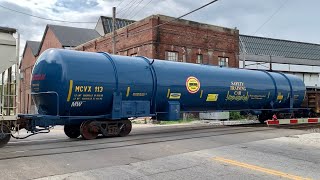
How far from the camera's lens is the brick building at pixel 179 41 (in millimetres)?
29109

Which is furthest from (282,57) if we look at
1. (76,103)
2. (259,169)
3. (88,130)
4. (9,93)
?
(9,93)

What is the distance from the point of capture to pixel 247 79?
800 inches

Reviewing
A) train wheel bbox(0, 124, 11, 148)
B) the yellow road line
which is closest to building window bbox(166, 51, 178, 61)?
train wheel bbox(0, 124, 11, 148)

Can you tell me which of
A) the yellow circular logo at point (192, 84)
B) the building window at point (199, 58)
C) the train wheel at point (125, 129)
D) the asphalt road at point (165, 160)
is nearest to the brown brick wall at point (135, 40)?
the building window at point (199, 58)

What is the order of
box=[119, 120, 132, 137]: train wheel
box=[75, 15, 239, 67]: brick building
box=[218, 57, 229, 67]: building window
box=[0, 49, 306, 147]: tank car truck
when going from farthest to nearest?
box=[218, 57, 229, 67]: building window, box=[75, 15, 239, 67]: brick building, box=[119, 120, 132, 137]: train wheel, box=[0, 49, 306, 147]: tank car truck

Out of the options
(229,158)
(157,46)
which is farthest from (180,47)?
(229,158)

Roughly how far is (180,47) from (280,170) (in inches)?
903

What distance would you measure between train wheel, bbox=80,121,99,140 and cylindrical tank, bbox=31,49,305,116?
44cm

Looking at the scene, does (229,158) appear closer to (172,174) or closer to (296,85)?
(172,174)

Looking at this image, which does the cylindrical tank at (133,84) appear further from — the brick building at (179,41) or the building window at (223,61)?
the building window at (223,61)

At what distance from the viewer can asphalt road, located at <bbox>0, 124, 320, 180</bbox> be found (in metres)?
7.80

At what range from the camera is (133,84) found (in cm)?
1503

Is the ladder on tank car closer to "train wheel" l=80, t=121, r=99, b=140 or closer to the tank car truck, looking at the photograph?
the tank car truck

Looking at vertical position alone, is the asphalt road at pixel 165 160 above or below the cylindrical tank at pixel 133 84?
below
